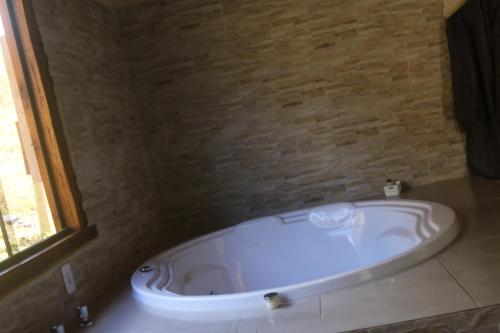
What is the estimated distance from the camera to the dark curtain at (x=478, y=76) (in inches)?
98.5

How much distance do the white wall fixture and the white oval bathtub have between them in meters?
0.27

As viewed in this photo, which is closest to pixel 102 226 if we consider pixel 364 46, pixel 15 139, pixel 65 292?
pixel 65 292

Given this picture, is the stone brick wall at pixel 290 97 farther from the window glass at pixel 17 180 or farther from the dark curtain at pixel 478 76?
the window glass at pixel 17 180

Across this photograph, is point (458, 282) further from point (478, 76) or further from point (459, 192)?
point (478, 76)

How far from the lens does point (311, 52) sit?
2.80 metres

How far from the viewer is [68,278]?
1910mm

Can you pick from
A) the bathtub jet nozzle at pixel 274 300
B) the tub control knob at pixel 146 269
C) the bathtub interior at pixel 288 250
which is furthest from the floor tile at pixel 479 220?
the tub control knob at pixel 146 269

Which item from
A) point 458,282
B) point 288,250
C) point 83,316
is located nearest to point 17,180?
point 83,316

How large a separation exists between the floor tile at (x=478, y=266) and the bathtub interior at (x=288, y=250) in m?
0.57

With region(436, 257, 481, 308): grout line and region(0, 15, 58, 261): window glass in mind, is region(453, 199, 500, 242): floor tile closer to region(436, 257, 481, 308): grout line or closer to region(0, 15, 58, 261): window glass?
region(436, 257, 481, 308): grout line

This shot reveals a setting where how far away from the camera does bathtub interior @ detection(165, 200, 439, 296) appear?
2.35m

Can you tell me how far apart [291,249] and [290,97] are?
1013 millimetres

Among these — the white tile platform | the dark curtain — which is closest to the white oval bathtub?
the white tile platform

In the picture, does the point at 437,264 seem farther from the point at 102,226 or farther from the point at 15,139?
the point at 15,139
